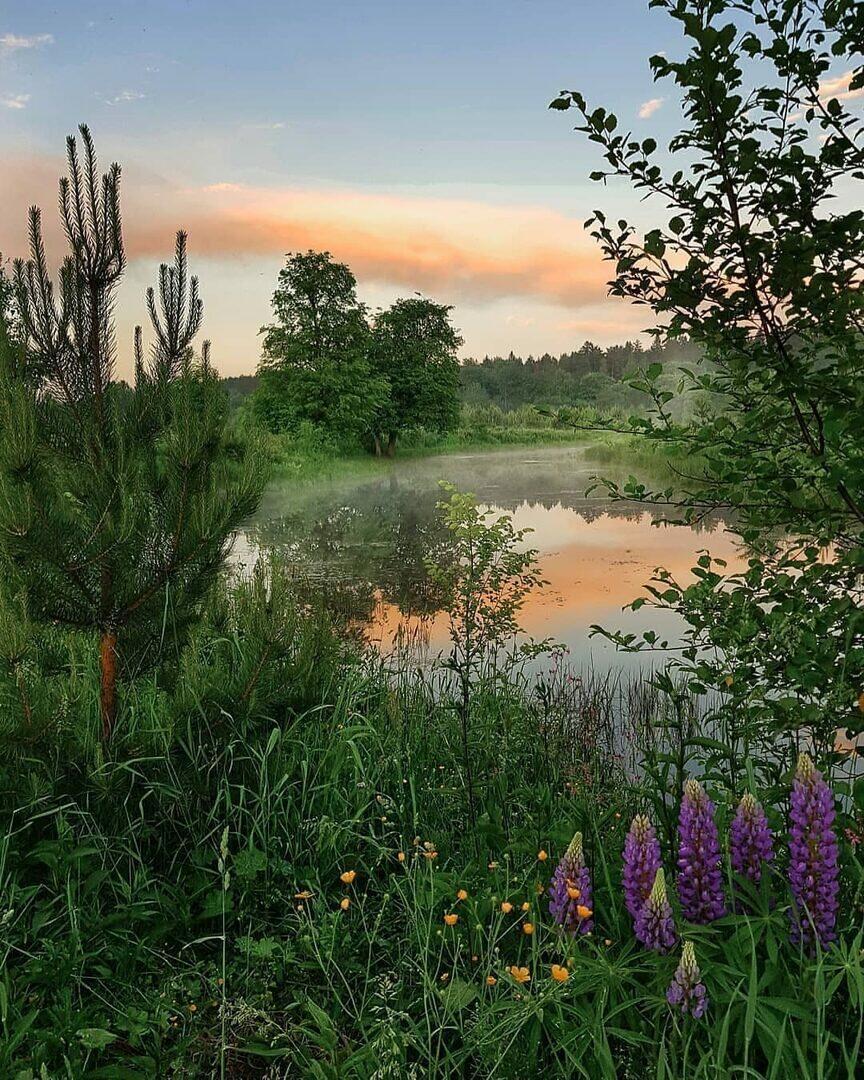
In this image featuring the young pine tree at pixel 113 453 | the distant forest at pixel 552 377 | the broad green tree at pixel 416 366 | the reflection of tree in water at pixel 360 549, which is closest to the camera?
the young pine tree at pixel 113 453

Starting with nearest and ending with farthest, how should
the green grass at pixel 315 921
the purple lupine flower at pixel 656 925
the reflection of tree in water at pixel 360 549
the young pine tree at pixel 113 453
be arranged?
the purple lupine flower at pixel 656 925 → the green grass at pixel 315 921 → the young pine tree at pixel 113 453 → the reflection of tree in water at pixel 360 549

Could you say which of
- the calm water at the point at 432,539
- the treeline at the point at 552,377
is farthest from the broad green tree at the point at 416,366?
the treeline at the point at 552,377

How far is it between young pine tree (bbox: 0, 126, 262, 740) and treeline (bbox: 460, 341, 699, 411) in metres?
55.6

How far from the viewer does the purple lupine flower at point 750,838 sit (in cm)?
171

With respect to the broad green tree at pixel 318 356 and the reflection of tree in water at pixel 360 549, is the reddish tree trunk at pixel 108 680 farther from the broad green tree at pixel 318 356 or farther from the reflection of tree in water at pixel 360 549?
the broad green tree at pixel 318 356

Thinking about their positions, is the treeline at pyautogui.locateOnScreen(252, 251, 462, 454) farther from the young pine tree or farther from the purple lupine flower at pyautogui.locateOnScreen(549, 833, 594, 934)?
the purple lupine flower at pyautogui.locateOnScreen(549, 833, 594, 934)

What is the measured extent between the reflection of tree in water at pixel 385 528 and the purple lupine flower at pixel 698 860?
1.59 metres

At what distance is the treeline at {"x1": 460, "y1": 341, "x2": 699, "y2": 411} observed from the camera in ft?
197

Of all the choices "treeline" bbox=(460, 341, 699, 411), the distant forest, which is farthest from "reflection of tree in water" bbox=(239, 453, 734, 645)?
"treeline" bbox=(460, 341, 699, 411)

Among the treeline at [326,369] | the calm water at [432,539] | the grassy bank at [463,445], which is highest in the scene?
the treeline at [326,369]

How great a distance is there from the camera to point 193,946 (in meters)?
2.61

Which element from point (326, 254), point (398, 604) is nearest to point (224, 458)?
point (398, 604)

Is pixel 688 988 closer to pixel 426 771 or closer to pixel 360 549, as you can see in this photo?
pixel 426 771

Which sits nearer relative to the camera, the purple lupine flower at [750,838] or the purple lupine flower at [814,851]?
the purple lupine flower at [814,851]
